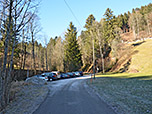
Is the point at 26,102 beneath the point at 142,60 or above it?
beneath

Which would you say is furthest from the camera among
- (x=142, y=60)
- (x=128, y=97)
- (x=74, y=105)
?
(x=142, y=60)

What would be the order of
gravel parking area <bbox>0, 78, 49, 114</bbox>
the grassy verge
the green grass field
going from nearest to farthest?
the grassy verge, gravel parking area <bbox>0, 78, 49, 114</bbox>, the green grass field

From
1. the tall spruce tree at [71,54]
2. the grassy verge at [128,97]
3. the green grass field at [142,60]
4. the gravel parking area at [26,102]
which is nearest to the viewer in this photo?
the grassy verge at [128,97]

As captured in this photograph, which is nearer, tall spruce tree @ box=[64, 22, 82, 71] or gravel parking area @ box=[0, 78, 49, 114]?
gravel parking area @ box=[0, 78, 49, 114]

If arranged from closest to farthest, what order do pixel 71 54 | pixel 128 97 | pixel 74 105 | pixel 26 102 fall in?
pixel 74 105 < pixel 26 102 < pixel 128 97 < pixel 71 54

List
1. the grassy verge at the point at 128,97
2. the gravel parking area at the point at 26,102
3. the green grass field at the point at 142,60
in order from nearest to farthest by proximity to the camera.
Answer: the grassy verge at the point at 128,97, the gravel parking area at the point at 26,102, the green grass field at the point at 142,60

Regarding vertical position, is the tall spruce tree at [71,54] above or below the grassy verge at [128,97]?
above

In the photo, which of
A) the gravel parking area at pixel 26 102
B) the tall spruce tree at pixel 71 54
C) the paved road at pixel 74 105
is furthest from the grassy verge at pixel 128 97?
the tall spruce tree at pixel 71 54

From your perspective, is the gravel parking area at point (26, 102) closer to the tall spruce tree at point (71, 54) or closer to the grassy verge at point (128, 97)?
the grassy verge at point (128, 97)

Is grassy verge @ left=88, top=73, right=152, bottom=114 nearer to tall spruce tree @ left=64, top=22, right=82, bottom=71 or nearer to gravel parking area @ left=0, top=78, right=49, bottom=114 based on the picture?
gravel parking area @ left=0, top=78, right=49, bottom=114

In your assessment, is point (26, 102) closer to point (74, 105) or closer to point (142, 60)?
point (74, 105)

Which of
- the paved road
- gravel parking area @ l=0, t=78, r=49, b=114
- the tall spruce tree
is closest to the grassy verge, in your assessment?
the paved road

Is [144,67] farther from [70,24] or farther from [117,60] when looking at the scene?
[70,24]

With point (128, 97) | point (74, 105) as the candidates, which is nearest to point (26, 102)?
point (74, 105)
